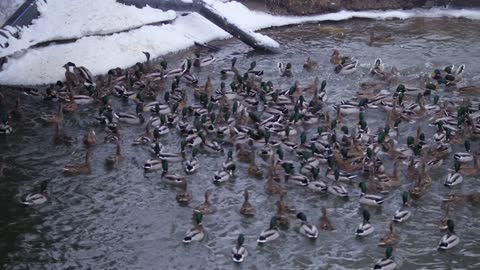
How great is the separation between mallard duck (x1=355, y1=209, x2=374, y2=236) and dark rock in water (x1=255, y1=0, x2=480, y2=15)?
15275 millimetres

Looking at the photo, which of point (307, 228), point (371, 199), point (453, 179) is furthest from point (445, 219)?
point (307, 228)

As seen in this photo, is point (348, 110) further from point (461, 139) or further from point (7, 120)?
point (7, 120)

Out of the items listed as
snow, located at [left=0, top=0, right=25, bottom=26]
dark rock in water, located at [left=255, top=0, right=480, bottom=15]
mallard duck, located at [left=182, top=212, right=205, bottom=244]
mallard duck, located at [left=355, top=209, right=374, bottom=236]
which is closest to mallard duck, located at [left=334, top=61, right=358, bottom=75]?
dark rock in water, located at [left=255, top=0, right=480, bottom=15]

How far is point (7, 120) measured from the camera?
58.2ft

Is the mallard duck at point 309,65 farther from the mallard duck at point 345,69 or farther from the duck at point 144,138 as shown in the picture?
the duck at point 144,138

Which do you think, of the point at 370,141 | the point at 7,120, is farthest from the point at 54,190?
the point at 370,141

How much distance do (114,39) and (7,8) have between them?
9.76 ft

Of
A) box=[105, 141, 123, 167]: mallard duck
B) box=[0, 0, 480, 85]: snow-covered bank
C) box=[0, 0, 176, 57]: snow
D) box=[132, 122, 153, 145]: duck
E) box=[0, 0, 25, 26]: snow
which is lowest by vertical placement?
box=[105, 141, 123, 167]: mallard duck

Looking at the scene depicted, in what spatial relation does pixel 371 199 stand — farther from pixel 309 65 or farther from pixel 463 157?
pixel 309 65

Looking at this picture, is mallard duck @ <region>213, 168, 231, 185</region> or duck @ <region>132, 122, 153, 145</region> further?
duck @ <region>132, 122, 153, 145</region>

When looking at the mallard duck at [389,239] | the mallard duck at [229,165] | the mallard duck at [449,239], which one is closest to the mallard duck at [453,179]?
the mallard duck at [449,239]

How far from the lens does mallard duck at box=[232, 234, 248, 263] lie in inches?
495

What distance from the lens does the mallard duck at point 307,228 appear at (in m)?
13.3

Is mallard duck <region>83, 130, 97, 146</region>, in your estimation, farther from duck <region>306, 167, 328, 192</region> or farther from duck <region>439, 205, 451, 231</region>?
duck <region>439, 205, 451, 231</region>
